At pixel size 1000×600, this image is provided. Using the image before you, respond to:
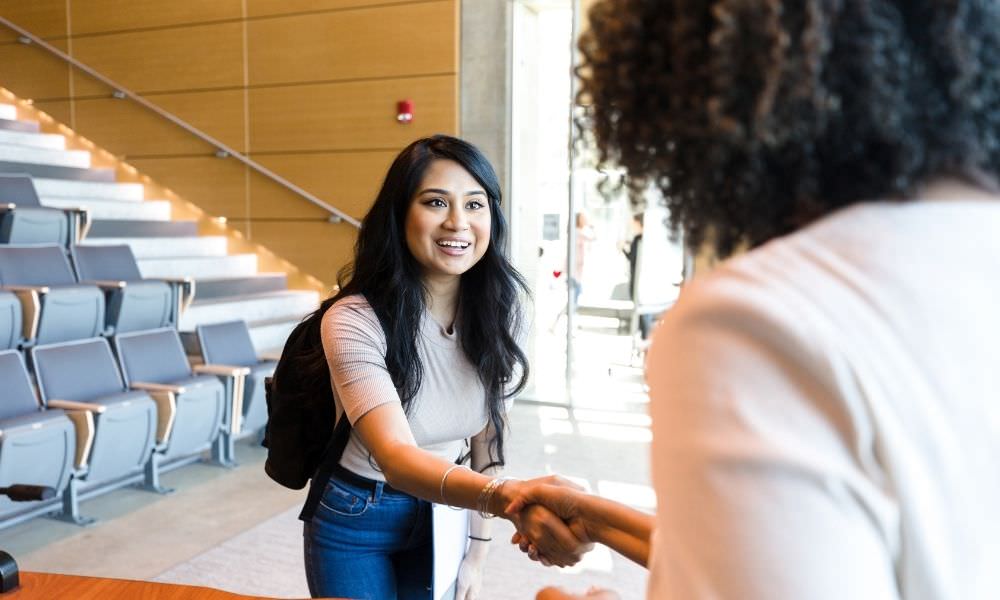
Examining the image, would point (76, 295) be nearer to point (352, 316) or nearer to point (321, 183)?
point (321, 183)

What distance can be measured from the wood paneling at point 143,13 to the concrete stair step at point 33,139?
1.09 m

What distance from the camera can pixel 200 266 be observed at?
6578mm

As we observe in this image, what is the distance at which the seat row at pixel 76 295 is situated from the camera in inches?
158

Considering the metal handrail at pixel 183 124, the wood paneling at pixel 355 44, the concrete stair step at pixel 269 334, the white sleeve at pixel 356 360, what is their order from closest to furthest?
1. the white sleeve at pixel 356 360
2. the concrete stair step at pixel 269 334
3. the wood paneling at pixel 355 44
4. the metal handrail at pixel 183 124

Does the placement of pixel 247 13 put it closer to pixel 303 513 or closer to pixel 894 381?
pixel 303 513

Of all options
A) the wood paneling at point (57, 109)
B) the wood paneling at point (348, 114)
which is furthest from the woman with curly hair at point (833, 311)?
the wood paneling at point (57, 109)

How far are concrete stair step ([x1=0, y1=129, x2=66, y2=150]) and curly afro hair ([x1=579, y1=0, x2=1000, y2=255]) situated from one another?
7.40m

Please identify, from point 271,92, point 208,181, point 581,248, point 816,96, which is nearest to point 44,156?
point 208,181

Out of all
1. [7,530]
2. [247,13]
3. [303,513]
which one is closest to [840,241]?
[303,513]

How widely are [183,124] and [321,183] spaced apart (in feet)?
4.99

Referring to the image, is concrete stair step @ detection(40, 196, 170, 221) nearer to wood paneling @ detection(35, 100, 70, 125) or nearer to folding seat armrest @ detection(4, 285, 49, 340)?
wood paneling @ detection(35, 100, 70, 125)

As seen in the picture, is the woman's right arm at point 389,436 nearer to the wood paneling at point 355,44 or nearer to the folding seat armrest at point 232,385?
the folding seat armrest at point 232,385

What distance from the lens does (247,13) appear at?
705 centimetres

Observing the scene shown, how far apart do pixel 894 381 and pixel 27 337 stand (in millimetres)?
4417
